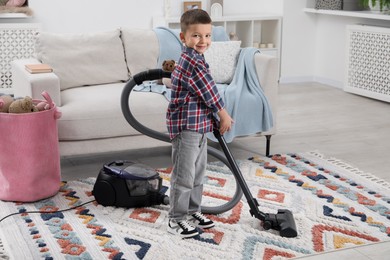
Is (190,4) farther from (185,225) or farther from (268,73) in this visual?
(185,225)

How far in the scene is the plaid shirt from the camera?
244 centimetres

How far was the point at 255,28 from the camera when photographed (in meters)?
6.15

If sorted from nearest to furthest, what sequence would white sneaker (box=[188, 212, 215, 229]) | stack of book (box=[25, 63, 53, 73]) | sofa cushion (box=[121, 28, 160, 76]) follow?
white sneaker (box=[188, 212, 215, 229])
stack of book (box=[25, 63, 53, 73])
sofa cushion (box=[121, 28, 160, 76])

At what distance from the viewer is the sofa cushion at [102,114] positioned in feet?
10.7

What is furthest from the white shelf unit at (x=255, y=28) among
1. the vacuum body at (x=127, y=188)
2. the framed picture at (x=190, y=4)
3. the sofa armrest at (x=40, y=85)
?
the vacuum body at (x=127, y=188)

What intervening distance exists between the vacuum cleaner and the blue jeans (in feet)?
0.31

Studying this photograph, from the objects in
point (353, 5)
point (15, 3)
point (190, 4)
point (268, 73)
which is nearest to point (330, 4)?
point (353, 5)

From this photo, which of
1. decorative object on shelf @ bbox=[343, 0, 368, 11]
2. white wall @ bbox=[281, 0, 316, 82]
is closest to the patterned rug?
decorative object on shelf @ bbox=[343, 0, 368, 11]

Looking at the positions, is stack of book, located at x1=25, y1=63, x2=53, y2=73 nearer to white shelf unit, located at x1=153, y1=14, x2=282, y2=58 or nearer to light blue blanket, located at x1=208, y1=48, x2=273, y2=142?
light blue blanket, located at x1=208, y1=48, x2=273, y2=142

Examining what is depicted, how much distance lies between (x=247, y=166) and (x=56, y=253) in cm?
138

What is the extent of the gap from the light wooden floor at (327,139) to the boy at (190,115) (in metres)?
0.59

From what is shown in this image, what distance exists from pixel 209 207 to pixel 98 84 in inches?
53.8

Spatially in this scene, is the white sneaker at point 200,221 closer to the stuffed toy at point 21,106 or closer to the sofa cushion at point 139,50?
the stuffed toy at point 21,106

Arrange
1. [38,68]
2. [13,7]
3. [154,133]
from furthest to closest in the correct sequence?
[13,7] < [38,68] < [154,133]
